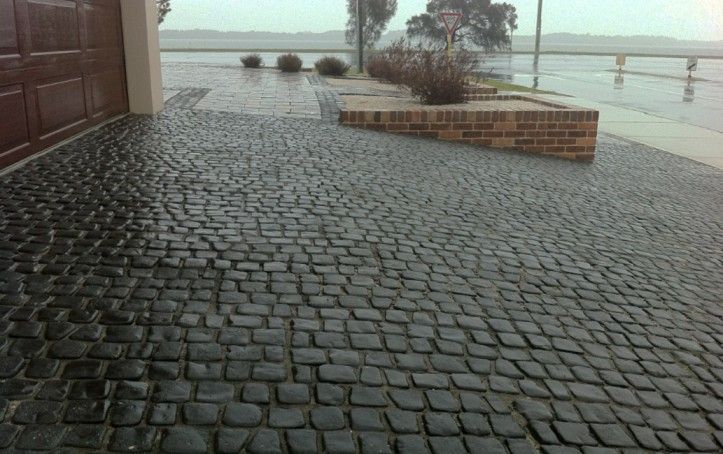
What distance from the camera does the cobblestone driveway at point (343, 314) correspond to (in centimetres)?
316

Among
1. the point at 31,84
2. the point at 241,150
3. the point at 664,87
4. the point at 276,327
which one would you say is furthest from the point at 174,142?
the point at 664,87

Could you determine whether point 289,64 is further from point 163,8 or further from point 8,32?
point 8,32

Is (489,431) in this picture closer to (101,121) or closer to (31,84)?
(31,84)

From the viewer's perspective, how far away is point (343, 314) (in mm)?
4250

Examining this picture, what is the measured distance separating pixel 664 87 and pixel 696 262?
25074 millimetres

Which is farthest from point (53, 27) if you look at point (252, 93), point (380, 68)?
point (380, 68)

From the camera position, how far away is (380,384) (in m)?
3.48

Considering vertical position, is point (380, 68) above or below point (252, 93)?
above

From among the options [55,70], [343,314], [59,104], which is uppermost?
[55,70]

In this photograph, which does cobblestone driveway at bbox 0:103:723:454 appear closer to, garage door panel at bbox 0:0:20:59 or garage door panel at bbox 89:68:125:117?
garage door panel at bbox 0:0:20:59

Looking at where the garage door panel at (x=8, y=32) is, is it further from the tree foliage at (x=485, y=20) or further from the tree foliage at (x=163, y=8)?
the tree foliage at (x=485, y=20)

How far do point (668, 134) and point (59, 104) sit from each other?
1131 centimetres

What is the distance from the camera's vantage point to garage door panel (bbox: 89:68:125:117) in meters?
10.5

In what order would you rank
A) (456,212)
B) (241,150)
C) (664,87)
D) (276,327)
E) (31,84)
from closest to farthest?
(276,327)
(456,212)
(31,84)
(241,150)
(664,87)
